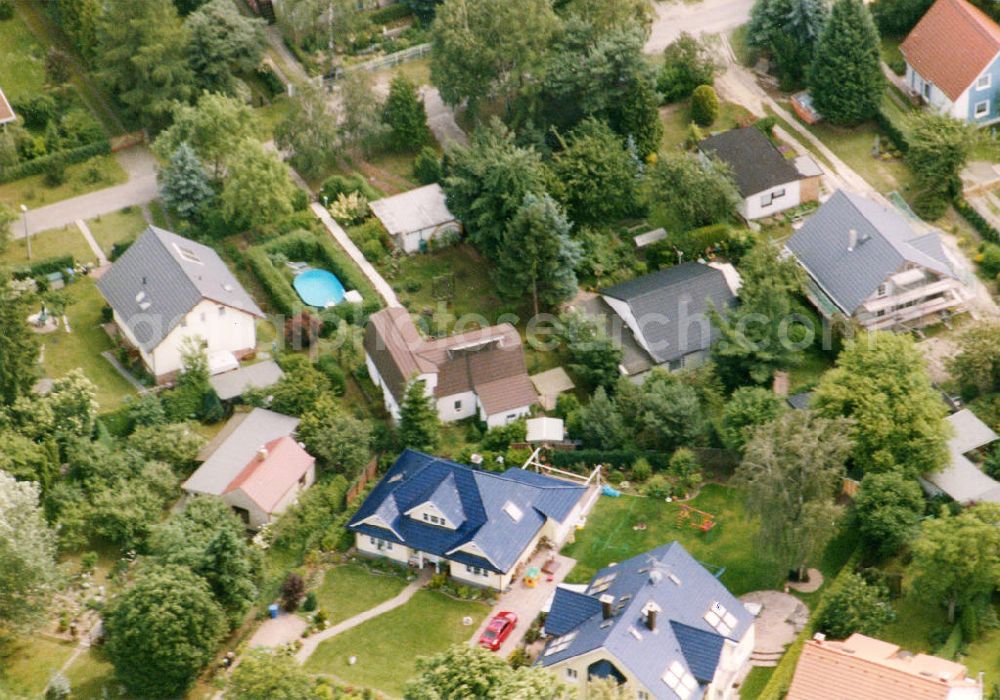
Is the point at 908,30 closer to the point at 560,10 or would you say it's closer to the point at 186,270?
the point at 560,10

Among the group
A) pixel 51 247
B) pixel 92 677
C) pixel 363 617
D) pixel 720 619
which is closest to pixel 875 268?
pixel 720 619

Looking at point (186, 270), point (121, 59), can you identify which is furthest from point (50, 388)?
point (121, 59)

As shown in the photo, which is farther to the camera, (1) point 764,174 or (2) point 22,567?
(1) point 764,174

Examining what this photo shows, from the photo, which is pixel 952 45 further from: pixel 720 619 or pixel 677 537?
pixel 720 619

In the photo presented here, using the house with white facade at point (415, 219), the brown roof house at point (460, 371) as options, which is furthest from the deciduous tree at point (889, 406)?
the house with white facade at point (415, 219)

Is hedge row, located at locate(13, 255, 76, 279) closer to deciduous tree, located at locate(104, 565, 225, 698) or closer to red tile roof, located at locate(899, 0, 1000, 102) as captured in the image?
deciduous tree, located at locate(104, 565, 225, 698)

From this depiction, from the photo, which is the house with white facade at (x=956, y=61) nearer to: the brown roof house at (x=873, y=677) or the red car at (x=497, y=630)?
the brown roof house at (x=873, y=677)

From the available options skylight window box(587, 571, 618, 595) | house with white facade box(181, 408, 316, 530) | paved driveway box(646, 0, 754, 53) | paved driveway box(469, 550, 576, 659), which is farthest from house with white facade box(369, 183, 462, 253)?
skylight window box(587, 571, 618, 595)
